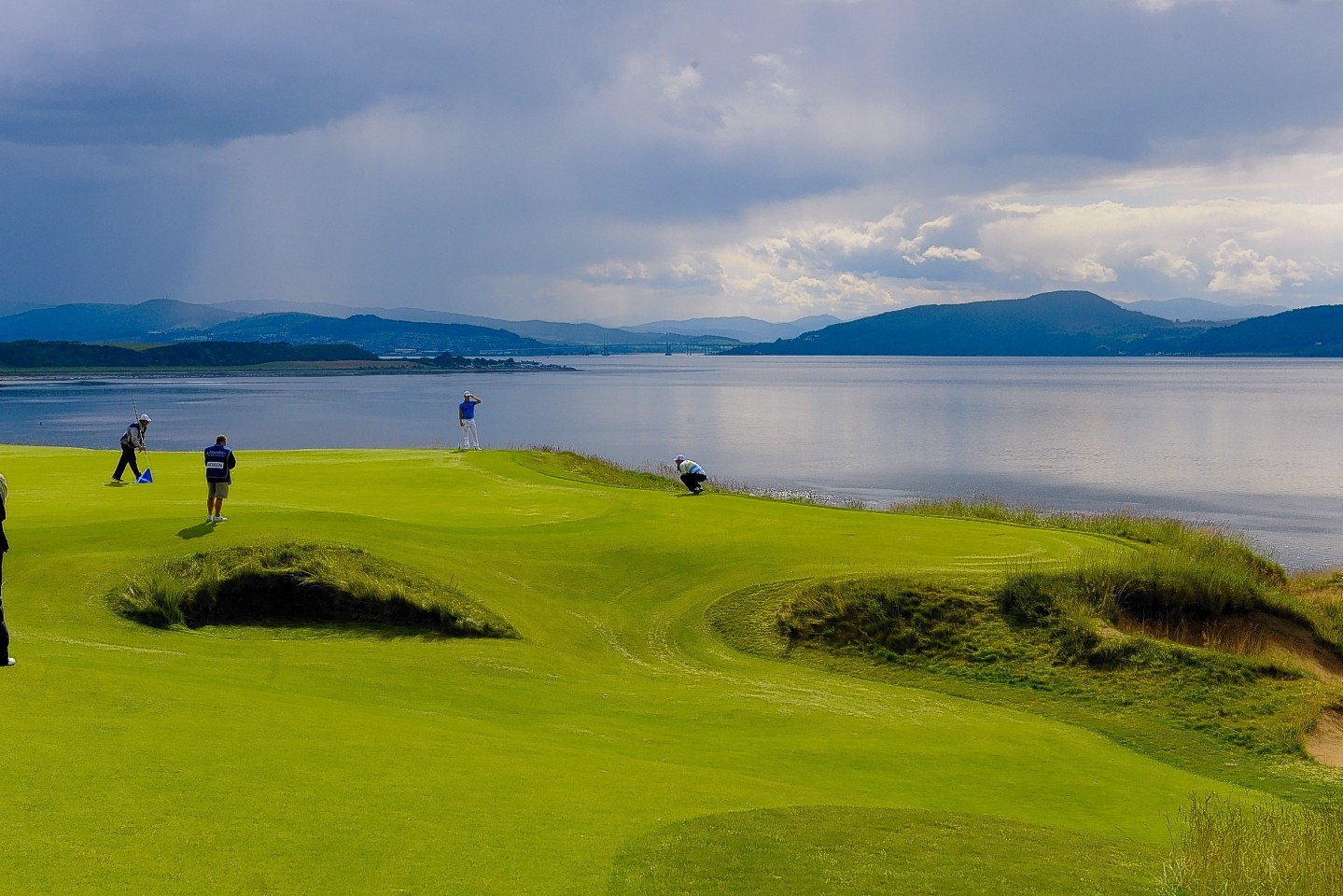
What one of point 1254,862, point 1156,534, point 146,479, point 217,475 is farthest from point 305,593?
point 1156,534

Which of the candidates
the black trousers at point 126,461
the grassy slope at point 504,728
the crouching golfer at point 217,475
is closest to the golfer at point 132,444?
the black trousers at point 126,461

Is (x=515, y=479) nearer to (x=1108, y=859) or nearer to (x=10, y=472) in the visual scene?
(x=10, y=472)

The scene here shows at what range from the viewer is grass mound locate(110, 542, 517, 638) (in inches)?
764

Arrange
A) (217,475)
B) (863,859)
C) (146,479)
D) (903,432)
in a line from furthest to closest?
(903,432) → (146,479) → (217,475) → (863,859)

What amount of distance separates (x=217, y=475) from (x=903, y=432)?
80.1 metres

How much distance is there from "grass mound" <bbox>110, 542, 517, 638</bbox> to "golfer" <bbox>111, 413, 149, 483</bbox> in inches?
449

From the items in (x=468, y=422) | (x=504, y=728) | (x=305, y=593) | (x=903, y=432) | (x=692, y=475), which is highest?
(x=468, y=422)

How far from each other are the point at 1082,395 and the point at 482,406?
85948 millimetres

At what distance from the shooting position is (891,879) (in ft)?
25.7

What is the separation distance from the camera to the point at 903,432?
96250 millimetres

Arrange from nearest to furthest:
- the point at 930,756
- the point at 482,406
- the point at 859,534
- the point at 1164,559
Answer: the point at 930,756
the point at 1164,559
the point at 859,534
the point at 482,406

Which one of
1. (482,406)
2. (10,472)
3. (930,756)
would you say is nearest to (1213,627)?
(930,756)

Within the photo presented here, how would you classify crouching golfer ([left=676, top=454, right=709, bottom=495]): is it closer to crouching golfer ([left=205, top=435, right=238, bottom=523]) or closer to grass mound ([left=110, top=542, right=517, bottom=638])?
grass mound ([left=110, top=542, right=517, bottom=638])

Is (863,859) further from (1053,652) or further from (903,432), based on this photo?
(903,432)
